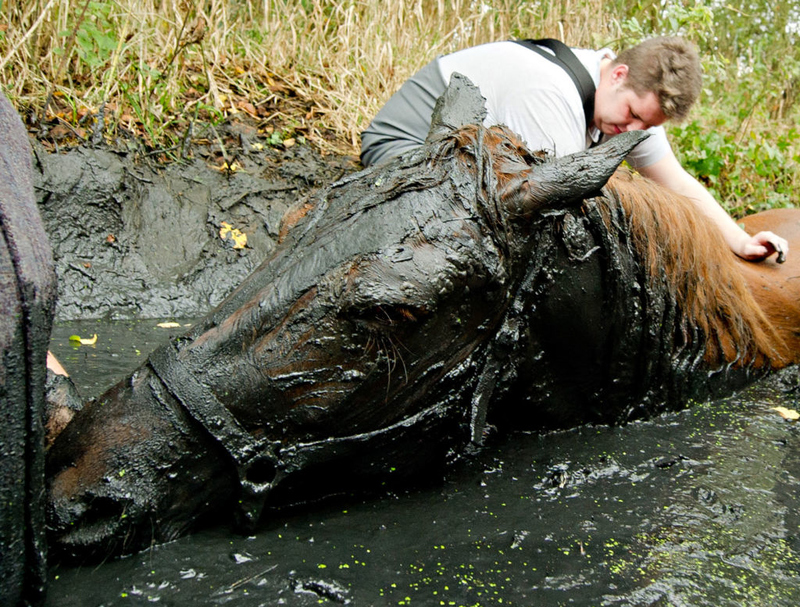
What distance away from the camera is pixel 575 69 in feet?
15.6

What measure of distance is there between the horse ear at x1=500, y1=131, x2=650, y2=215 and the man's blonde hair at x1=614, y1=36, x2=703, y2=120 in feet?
8.02

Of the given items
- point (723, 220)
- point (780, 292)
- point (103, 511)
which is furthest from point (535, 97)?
point (103, 511)

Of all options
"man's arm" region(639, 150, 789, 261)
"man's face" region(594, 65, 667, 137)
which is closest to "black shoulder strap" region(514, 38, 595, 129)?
"man's face" region(594, 65, 667, 137)

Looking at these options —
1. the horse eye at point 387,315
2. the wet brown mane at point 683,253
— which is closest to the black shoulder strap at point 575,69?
the wet brown mane at point 683,253

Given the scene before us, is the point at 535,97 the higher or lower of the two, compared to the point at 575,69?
lower

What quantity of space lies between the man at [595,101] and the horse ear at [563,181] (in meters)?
1.72

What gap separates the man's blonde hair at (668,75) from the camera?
4531mm

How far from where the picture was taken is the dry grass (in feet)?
20.9

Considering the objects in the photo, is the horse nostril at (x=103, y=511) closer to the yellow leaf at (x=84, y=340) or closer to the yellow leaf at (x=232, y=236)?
the yellow leaf at (x=84, y=340)

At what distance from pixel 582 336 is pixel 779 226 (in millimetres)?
2485

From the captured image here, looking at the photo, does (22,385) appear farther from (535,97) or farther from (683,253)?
(535,97)

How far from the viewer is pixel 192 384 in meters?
2.15

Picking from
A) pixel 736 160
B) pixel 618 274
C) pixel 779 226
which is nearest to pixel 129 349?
pixel 618 274

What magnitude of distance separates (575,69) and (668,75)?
55 centimetres
